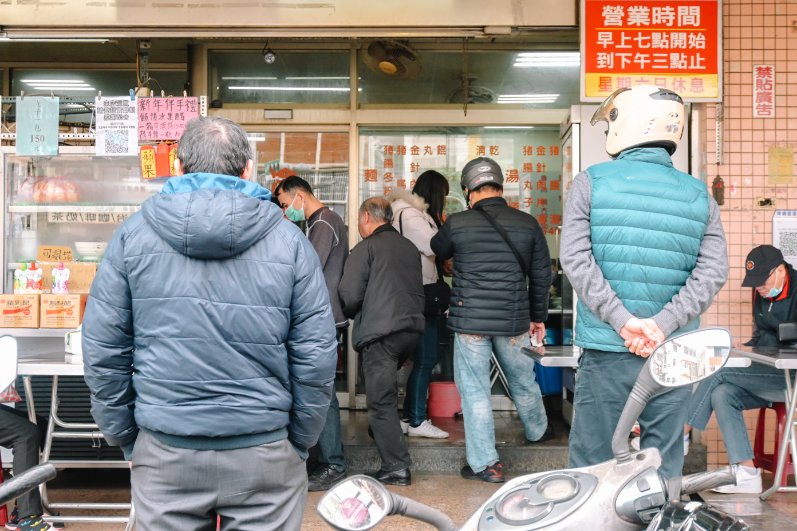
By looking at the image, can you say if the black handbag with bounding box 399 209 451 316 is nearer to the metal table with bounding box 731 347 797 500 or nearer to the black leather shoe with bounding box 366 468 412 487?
the black leather shoe with bounding box 366 468 412 487

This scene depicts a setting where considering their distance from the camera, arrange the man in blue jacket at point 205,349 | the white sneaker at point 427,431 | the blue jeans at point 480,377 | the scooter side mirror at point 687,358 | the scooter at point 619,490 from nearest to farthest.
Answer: the scooter at point 619,490 → the scooter side mirror at point 687,358 → the man in blue jacket at point 205,349 → the blue jeans at point 480,377 → the white sneaker at point 427,431

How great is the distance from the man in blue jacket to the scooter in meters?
0.90

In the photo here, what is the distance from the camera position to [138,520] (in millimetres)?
2492

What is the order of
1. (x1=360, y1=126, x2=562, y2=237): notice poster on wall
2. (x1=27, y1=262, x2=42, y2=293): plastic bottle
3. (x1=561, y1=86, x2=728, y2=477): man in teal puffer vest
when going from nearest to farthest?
1. (x1=561, y1=86, x2=728, y2=477): man in teal puffer vest
2. (x1=27, y1=262, x2=42, y2=293): plastic bottle
3. (x1=360, y1=126, x2=562, y2=237): notice poster on wall

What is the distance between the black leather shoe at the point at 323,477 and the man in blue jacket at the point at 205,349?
287cm

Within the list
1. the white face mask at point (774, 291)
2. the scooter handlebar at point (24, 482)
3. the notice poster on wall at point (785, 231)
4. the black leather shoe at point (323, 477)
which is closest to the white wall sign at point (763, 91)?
the notice poster on wall at point (785, 231)

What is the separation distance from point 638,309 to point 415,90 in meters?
4.59

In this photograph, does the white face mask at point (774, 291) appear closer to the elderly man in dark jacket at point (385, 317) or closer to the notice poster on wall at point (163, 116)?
the elderly man in dark jacket at point (385, 317)

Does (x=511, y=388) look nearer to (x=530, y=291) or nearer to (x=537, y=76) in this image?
(x=530, y=291)

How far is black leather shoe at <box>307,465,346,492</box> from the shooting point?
5.35m

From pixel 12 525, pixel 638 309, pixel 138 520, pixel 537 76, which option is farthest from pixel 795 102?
pixel 12 525

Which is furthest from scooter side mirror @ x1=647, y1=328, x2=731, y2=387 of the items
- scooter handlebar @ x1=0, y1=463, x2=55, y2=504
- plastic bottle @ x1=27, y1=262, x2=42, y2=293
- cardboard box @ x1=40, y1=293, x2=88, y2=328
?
plastic bottle @ x1=27, y1=262, x2=42, y2=293

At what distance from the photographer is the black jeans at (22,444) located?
14.6 ft

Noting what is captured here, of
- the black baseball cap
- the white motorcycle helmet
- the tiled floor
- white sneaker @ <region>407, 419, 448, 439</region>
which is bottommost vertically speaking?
the tiled floor
